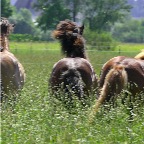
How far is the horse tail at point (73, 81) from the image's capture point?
862 centimetres

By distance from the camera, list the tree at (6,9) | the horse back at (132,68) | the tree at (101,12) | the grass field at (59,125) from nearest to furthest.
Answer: the grass field at (59,125) < the horse back at (132,68) < the tree at (101,12) < the tree at (6,9)

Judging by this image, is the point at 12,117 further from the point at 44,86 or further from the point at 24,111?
the point at 44,86

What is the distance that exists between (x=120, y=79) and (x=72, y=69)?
82cm

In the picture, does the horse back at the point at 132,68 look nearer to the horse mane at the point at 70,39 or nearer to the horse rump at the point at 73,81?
the horse rump at the point at 73,81

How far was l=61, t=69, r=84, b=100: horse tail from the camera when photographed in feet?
28.3

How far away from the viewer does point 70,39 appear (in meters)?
9.64

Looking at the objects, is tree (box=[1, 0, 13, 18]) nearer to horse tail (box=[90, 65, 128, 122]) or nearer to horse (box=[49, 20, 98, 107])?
horse (box=[49, 20, 98, 107])

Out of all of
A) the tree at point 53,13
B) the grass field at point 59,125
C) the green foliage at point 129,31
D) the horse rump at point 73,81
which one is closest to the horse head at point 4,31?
the horse rump at point 73,81

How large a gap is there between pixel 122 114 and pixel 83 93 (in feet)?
6.81

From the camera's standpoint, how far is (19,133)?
605cm

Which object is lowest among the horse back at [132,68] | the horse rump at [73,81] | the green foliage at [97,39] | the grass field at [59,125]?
the green foliage at [97,39]

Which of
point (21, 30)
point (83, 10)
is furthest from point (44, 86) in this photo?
point (21, 30)

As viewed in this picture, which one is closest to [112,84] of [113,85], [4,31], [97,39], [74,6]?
[113,85]

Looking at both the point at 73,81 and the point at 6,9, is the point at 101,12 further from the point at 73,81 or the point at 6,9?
the point at 73,81
